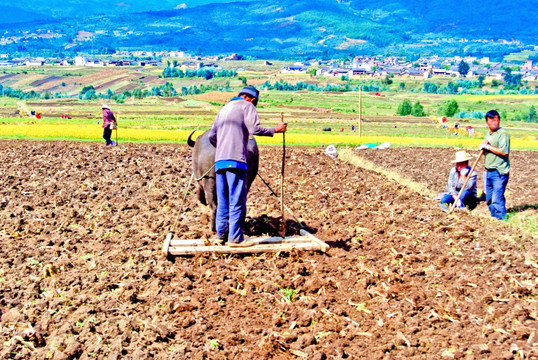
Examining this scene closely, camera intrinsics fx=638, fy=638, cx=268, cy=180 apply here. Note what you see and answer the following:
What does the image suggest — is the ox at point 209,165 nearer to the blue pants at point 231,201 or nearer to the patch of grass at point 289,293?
the blue pants at point 231,201

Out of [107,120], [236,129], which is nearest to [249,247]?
[236,129]

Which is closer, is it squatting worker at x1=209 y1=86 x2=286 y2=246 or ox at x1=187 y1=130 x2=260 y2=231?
squatting worker at x1=209 y1=86 x2=286 y2=246

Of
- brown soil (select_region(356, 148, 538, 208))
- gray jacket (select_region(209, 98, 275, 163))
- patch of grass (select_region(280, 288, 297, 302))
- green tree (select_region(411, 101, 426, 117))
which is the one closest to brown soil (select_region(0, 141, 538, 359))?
patch of grass (select_region(280, 288, 297, 302))

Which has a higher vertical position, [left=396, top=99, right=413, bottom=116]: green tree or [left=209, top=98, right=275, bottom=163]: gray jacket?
[left=209, top=98, right=275, bottom=163]: gray jacket

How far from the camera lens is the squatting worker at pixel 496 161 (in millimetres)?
11672

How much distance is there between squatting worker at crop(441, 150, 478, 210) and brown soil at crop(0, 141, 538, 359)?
557 millimetres

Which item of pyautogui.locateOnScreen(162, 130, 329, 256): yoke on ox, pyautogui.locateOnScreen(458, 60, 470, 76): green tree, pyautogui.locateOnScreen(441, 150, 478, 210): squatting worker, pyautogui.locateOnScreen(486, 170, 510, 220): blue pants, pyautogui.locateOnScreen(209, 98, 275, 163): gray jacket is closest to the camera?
pyautogui.locateOnScreen(209, 98, 275, 163): gray jacket

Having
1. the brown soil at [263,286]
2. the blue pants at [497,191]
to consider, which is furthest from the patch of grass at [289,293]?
the blue pants at [497,191]

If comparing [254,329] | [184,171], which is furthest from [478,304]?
[184,171]

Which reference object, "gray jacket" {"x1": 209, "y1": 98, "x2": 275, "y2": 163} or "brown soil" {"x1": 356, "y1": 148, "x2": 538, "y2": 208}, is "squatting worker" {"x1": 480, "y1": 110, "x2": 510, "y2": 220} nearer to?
"brown soil" {"x1": 356, "y1": 148, "x2": 538, "y2": 208}

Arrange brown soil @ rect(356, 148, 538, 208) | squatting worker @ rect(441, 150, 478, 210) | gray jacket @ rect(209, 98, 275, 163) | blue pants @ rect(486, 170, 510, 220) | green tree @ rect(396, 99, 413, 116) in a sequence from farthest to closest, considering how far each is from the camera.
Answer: green tree @ rect(396, 99, 413, 116) → brown soil @ rect(356, 148, 538, 208) → squatting worker @ rect(441, 150, 478, 210) → blue pants @ rect(486, 170, 510, 220) → gray jacket @ rect(209, 98, 275, 163)

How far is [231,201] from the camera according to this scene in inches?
351

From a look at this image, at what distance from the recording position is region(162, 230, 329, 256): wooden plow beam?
8.85m

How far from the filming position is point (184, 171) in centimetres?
1695
